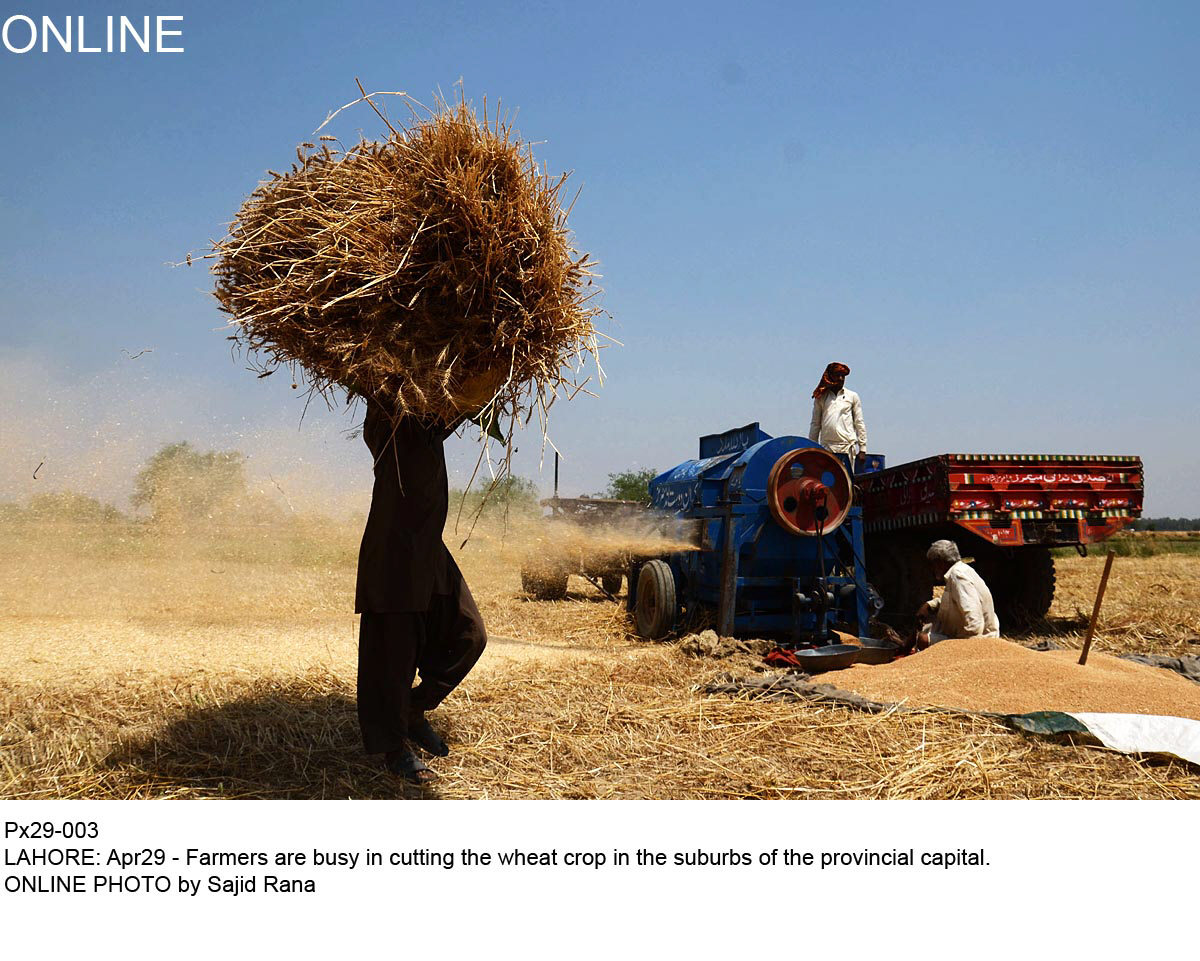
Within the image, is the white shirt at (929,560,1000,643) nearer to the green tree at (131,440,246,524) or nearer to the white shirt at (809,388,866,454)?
the white shirt at (809,388,866,454)

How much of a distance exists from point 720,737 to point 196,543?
27.2 feet

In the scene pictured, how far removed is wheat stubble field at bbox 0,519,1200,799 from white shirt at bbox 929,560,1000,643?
1.43m

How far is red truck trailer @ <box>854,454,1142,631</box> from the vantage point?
7766mm

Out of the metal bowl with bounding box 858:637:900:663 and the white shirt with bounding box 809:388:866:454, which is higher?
the white shirt with bounding box 809:388:866:454

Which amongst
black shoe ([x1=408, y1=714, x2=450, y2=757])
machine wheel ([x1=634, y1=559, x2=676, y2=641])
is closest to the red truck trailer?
machine wheel ([x1=634, y1=559, x2=676, y2=641])

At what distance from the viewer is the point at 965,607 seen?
19.0ft

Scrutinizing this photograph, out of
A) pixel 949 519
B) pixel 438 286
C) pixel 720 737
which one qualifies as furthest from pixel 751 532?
pixel 438 286

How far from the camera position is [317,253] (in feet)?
10.2

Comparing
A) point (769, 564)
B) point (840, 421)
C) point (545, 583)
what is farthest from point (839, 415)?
point (545, 583)

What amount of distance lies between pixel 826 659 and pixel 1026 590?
13.8 feet

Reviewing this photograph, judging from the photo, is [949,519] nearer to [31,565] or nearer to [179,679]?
[179,679]

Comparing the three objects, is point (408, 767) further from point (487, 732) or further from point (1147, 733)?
point (1147, 733)

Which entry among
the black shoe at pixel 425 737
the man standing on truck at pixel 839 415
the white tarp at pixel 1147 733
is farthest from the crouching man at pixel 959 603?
the black shoe at pixel 425 737

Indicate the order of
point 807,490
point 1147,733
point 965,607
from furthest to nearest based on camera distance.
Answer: point 807,490, point 965,607, point 1147,733
